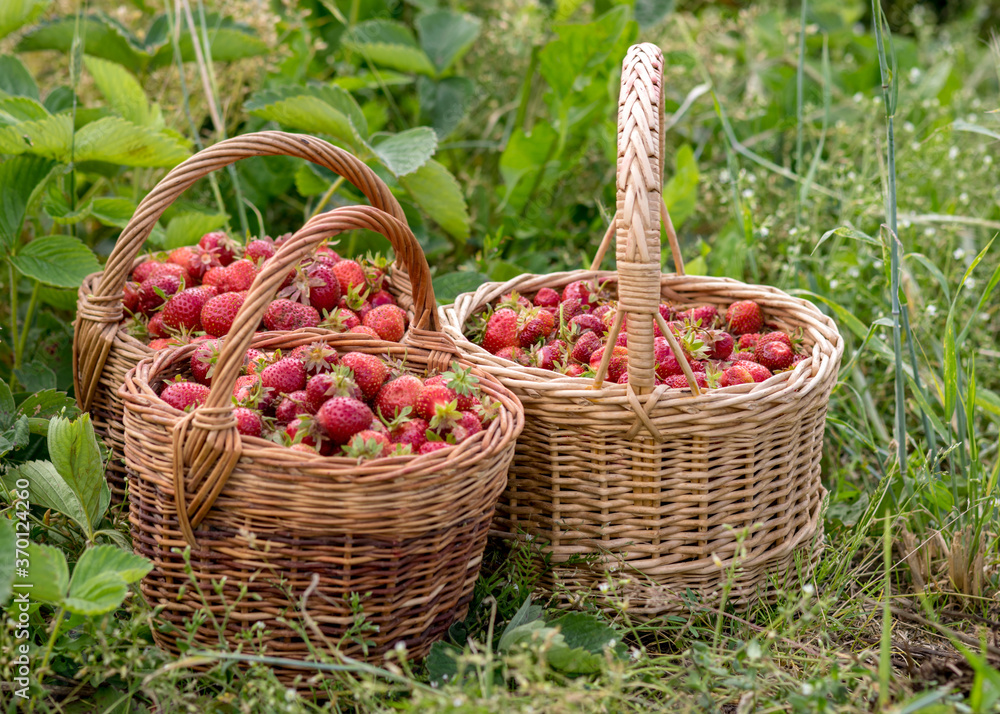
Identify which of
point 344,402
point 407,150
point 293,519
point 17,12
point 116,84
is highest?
point 17,12

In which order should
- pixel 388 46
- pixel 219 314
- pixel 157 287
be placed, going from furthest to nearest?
pixel 388 46 → pixel 157 287 → pixel 219 314

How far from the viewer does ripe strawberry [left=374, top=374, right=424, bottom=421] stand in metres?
1.28

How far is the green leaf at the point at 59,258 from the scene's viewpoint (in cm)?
179

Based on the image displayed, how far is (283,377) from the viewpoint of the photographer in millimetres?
1312

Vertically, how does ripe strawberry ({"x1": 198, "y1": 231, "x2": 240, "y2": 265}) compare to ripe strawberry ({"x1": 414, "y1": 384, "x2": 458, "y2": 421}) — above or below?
above

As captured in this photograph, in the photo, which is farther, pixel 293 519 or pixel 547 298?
pixel 547 298

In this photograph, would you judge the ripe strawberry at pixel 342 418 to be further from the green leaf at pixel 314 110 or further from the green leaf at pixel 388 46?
the green leaf at pixel 388 46

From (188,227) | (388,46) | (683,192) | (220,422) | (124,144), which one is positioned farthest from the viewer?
(388,46)

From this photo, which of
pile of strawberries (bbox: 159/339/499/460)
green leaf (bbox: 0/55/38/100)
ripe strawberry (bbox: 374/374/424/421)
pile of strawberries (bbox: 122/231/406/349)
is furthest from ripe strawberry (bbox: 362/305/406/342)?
green leaf (bbox: 0/55/38/100)

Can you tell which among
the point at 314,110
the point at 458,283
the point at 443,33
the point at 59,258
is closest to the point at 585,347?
the point at 458,283

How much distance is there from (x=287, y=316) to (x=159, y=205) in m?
0.29

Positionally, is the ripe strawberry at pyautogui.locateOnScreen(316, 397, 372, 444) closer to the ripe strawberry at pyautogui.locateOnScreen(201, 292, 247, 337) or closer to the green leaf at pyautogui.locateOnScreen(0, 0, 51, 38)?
the ripe strawberry at pyautogui.locateOnScreen(201, 292, 247, 337)

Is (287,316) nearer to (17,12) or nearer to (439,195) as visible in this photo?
(439,195)

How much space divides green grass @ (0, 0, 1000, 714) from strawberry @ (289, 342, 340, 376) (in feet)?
1.41
